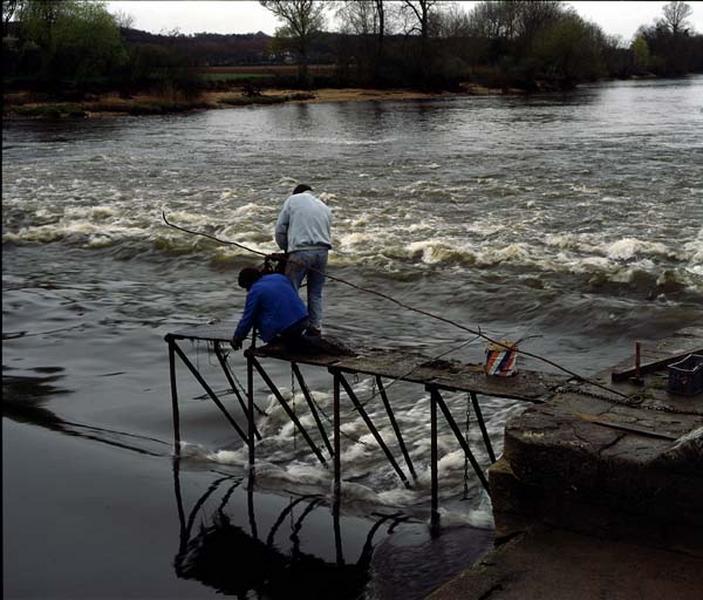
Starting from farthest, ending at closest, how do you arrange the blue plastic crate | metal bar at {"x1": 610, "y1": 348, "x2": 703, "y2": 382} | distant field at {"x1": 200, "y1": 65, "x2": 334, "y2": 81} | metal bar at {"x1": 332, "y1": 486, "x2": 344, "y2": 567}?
distant field at {"x1": 200, "y1": 65, "x2": 334, "y2": 81} < metal bar at {"x1": 610, "y1": 348, "x2": 703, "y2": 382} < metal bar at {"x1": 332, "y1": 486, "x2": 344, "y2": 567} < the blue plastic crate

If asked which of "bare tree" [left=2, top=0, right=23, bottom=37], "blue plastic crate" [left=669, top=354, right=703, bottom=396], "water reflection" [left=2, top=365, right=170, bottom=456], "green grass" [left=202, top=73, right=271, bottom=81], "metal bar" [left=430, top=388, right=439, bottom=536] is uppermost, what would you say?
"bare tree" [left=2, top=0, right=23, bottom=37]

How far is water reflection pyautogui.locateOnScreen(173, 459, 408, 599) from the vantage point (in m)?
6.94

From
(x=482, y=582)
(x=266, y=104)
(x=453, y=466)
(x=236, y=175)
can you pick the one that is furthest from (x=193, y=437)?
(x=266, y=104)

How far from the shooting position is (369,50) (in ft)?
277

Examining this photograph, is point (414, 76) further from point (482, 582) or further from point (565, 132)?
point (482, 582)

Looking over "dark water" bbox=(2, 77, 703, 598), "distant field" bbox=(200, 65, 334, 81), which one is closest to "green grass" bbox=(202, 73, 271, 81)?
"distant field" bbox=(200, 65, 334, 81)

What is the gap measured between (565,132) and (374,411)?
94.6 ft

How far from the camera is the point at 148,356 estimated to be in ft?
42.0

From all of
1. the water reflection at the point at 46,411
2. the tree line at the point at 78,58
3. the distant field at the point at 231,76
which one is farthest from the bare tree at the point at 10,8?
the water reflection at the point at 46,411

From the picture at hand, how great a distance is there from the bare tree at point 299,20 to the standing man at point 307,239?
80996mm

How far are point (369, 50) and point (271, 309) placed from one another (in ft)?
259

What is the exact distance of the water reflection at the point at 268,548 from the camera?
694 cm

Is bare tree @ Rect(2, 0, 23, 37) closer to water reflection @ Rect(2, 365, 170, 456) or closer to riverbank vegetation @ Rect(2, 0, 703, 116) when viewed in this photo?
riverbank vegetation @ Rect(2, 0, 703, 116)

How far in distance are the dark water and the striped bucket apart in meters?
1.22
